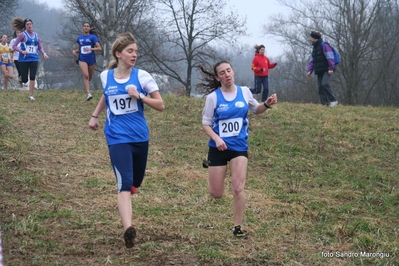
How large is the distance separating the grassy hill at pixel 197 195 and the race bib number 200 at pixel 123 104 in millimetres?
1316

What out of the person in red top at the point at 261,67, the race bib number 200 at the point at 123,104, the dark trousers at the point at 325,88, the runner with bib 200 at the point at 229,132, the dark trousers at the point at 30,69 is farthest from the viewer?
the person in red top at the point at 261,67

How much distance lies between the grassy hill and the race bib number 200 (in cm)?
132

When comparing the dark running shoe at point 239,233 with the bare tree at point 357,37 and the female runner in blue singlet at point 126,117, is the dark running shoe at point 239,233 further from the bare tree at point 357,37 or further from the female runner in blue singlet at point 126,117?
the bare tree at point 357,37

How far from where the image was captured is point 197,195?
7711mm

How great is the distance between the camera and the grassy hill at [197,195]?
5477mm

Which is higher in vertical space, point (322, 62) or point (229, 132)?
point (322, 62)

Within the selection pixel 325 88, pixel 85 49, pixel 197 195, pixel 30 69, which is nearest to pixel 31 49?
pixel 30 69

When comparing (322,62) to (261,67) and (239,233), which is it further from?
(239,233)

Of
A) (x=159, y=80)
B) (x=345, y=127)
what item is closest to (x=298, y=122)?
(x=345, y=127)

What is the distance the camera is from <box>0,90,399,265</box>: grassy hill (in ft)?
18.0

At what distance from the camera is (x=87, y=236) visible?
5.71m

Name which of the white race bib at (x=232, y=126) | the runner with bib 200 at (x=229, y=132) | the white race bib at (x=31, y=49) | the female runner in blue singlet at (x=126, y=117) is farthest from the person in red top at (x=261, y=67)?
the female runner in blue singlet at (x=126, y=117)

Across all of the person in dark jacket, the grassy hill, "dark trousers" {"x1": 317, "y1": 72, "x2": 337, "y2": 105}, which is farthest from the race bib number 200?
"dark trousers" {"x1": 317, "y1": 72, "x2": 337, "y2": 105}

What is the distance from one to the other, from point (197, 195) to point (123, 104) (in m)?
2.73
